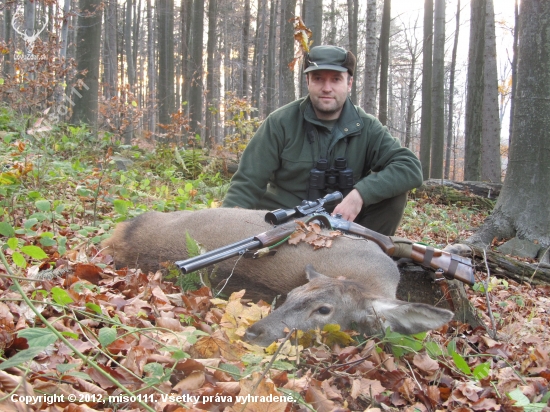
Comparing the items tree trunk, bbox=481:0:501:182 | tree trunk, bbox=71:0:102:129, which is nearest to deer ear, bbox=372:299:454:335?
tree trunk, bbox=71:0:102:129

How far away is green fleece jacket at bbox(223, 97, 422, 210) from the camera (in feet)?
17.2

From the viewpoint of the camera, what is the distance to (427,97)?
1700 centimetres

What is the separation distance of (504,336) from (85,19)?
1152 cm

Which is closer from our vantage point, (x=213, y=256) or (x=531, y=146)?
(x=213, y=256)

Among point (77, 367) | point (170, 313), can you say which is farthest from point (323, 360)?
point (77, 367)

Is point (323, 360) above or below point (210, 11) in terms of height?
below

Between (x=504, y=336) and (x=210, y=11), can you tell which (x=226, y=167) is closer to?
(x=504, y=336)

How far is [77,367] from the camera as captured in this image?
224 centimetres

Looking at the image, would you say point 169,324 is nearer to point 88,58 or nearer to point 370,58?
point 370,58

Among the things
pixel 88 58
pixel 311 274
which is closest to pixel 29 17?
pixel 88 58

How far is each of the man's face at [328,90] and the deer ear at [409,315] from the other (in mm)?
2641

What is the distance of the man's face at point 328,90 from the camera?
5.18 meters

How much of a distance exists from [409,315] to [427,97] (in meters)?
15.4

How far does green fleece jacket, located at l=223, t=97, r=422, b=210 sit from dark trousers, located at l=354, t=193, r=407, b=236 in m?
0.34
